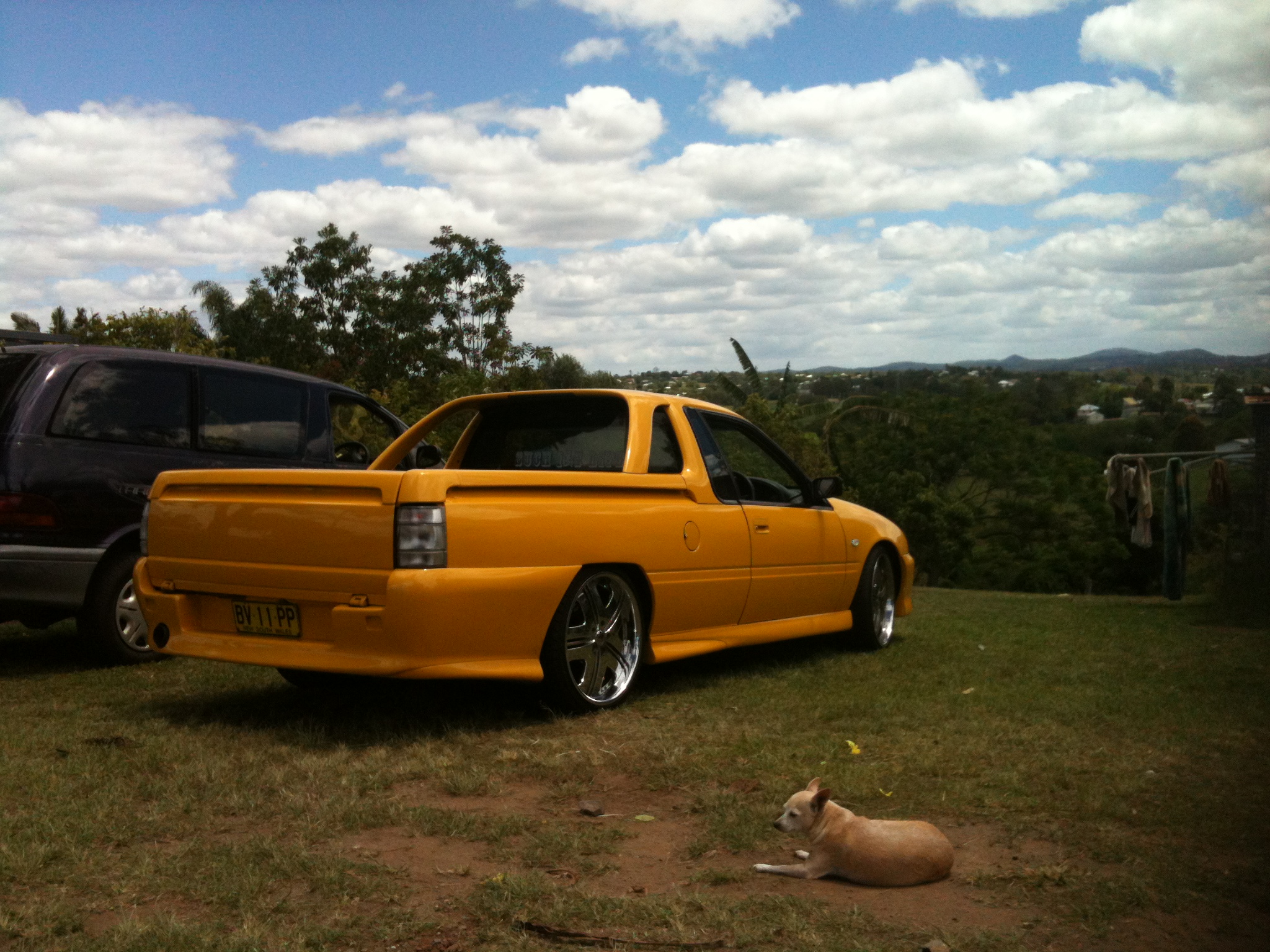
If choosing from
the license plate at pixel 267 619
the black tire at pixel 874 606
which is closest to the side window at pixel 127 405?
the license plate at pixel 267 619

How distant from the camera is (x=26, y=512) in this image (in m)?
7.16

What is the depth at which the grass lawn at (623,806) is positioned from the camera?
11.4 feet

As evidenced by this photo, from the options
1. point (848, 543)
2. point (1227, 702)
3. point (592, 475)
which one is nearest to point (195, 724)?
point (592, 475)

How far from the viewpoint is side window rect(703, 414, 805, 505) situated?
7.64 m

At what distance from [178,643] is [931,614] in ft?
23.7

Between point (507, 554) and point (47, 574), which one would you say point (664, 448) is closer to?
point (507, 554)

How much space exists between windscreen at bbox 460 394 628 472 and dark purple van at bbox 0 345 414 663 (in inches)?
34.9

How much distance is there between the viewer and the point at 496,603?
5.63m

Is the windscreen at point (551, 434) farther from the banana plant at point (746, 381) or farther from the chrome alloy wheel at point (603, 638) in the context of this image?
the banana plant at point (746, 381)

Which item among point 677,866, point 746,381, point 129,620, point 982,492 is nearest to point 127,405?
point 129,620

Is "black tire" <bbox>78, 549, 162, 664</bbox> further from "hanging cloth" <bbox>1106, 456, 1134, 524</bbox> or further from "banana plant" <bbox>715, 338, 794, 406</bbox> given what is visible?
"banana plant" <bbox>715, 338, 794, 406</bbox>

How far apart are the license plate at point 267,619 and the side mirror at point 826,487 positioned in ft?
11.7

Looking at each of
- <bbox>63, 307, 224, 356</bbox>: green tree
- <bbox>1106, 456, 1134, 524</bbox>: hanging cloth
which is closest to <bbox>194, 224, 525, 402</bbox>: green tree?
<bbox>63, 307, 224, 356</bbox>: green tree

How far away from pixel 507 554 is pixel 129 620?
3.26 m
